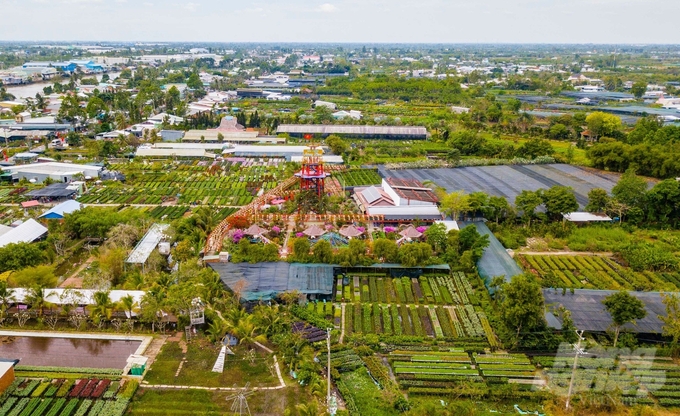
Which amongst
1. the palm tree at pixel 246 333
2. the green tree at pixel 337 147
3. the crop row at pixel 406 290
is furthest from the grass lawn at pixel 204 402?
the green tree at pixel 337 147

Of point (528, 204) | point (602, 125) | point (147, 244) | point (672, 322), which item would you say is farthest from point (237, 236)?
point (602, 125)

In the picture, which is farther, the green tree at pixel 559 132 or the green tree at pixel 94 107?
the green tree at pixel 94 107

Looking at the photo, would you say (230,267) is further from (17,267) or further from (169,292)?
(17,267)

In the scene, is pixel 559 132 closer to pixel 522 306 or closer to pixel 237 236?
pixel 237 236

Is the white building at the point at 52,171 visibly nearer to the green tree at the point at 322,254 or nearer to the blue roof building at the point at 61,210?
the blue roof building at the point at 61,210

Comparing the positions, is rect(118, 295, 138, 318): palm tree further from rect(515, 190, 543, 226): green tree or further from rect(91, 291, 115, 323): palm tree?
rect(515, 190, 543, 226): green tree

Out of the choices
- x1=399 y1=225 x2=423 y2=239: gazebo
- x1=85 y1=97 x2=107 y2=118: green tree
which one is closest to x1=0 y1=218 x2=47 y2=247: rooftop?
x1=399 y1=225 x2=423 y2=239: gazebo

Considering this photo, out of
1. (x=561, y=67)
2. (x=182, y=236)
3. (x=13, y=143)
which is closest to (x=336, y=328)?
(x=182, y=236)
